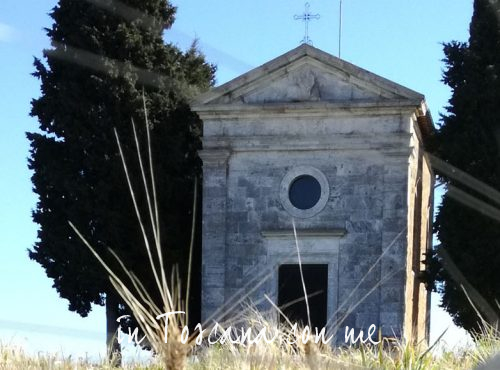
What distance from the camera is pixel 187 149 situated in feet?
80.2

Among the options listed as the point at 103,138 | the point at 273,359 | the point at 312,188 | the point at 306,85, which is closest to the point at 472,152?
the point at 312,188

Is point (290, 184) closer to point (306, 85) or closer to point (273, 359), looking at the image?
point (306, 85)

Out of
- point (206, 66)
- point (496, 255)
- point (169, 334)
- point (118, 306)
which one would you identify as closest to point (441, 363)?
point (169, 334)

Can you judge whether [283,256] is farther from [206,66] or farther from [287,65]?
[206,66]

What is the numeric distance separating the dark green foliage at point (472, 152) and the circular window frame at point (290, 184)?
6.80 feet

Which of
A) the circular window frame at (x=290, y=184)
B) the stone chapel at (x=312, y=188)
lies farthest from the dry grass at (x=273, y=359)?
the circular window frame at (x=290, y=184)

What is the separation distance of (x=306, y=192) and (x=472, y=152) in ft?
9.61

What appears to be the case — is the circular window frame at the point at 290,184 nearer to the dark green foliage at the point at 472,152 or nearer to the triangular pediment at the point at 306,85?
the triangular pediment at the point at 306,85

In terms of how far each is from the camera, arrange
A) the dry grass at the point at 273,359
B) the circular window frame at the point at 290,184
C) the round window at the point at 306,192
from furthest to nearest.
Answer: the round window at the point at 306,192 < the circular window frame at the point at 290,184 < the dry grass at the point at 273,359

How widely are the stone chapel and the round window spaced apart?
0.02 meters

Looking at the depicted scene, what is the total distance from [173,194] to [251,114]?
7.40ft

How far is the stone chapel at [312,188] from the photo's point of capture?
860 inches

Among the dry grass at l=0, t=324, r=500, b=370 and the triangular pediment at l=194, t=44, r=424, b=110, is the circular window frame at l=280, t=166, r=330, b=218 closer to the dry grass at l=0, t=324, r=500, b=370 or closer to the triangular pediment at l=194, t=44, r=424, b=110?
the triangular pediment at l=194, t=44, r=424, b=110

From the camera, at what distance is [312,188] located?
22297 mm
